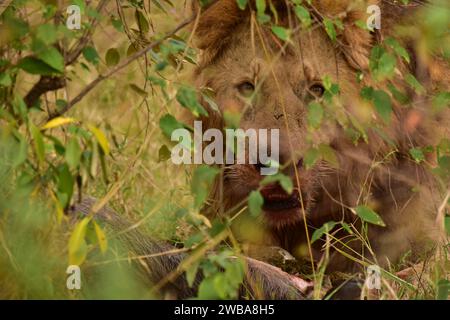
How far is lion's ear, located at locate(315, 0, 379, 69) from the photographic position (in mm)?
4363

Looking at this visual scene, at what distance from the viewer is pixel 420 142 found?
4.71 m

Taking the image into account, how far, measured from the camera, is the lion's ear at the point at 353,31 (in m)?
4.36

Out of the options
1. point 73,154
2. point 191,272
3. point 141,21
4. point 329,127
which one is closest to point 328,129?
point 329,127

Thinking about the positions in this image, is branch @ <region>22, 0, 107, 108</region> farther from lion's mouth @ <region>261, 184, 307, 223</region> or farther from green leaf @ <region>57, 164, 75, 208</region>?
lion's mouth @ <region>261, 184, 307, 223</region>

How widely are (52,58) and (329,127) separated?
1.80 meters

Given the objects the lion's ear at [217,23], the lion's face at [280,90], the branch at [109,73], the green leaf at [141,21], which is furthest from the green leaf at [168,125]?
the lion's ear at [217,23]

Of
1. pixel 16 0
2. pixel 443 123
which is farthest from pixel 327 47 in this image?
pixel 16 0

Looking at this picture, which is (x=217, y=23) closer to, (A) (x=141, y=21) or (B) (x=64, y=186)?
(A) (x=141, y=21)

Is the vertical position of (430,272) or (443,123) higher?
(443,123)

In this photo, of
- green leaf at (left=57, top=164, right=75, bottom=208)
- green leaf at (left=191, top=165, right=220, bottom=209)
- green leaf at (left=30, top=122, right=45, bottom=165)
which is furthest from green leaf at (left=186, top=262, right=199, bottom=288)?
green leaf at (left=30, top=122, right=45, bottom=165)

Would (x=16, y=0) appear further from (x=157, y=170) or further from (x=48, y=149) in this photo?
(x=157, y=170)

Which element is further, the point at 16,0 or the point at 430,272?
the point at 430,272

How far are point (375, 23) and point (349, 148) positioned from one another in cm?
76

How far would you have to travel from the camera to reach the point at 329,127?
14.7 feet
